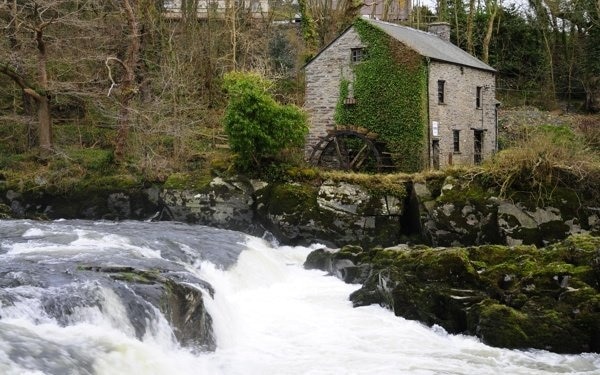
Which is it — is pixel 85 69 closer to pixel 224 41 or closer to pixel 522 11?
pixel 224 41

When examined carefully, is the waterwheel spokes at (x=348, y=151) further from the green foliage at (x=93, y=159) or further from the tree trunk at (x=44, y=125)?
the tree trunk at (x=44, y=125)

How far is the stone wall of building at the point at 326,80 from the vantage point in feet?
86.5

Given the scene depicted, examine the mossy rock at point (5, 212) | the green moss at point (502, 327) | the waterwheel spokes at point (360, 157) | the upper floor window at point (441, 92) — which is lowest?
the green moss at point (502, 327)

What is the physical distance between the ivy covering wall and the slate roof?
1.24 feet

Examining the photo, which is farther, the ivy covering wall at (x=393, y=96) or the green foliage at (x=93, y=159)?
the ivy covering wall at (x=393, y=96)

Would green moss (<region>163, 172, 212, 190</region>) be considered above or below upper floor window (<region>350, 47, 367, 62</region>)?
below

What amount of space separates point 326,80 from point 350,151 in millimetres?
3188

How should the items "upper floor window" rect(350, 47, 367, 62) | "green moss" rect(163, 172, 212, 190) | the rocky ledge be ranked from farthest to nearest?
"upper floor window" rect(350, 47, 367, 62) → "green moss" rect(163, 172, 212, 190) → the rocky ledge

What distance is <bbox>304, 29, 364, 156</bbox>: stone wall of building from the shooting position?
86.5ft

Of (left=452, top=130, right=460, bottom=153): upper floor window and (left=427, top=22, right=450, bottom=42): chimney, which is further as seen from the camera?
(left=427, top=22, right=450, bottom=42): chimney

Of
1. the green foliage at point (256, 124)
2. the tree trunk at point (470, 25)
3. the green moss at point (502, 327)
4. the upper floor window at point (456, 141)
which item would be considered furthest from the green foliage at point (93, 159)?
the tree trunk at point (470, 25)

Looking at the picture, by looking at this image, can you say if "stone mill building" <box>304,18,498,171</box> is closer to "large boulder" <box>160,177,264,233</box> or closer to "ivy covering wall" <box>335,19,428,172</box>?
"ivy covering wall" <box>335,19,428,172</box>

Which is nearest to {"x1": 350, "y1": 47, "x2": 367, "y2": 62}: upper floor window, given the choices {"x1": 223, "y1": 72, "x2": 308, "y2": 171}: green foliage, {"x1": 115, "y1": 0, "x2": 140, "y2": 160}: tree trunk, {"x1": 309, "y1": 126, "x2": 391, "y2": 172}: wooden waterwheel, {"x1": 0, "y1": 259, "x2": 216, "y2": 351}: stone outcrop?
{"x1": 309, "y1": 126, "x2": 391, "y2": 172}: wooden waterwheel

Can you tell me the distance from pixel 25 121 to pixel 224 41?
38.8 feet
